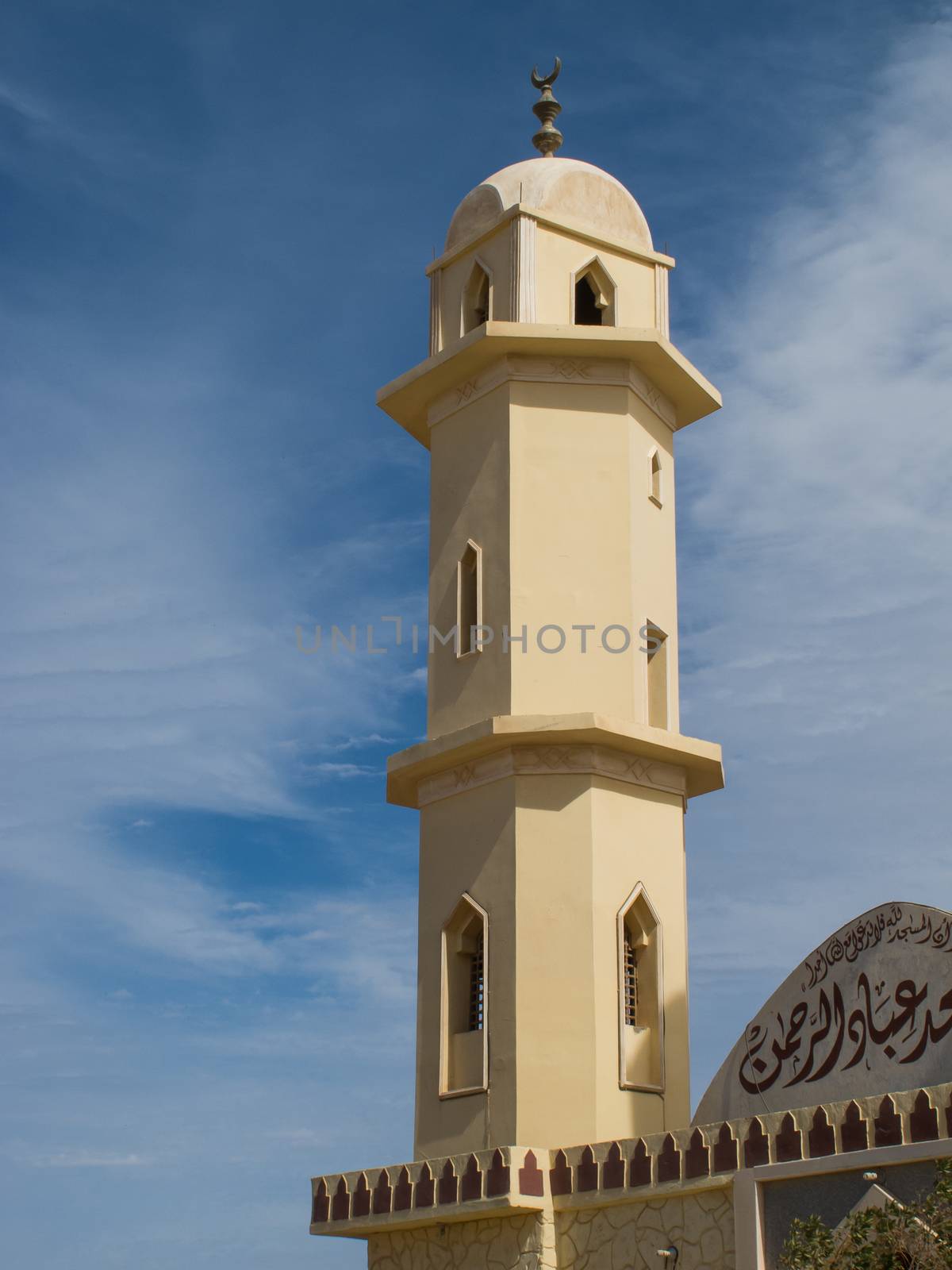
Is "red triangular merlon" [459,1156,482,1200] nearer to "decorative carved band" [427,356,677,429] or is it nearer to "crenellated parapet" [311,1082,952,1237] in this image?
"crenellated parapet" [311,1082,952,1237]

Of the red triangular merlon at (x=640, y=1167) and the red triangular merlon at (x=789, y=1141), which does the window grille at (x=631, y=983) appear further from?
the red triangular merlon at (x=789, y=1141)

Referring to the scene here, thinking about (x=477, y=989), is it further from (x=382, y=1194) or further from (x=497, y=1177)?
(x=497, y=1177)

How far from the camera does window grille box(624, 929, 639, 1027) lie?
1534cm

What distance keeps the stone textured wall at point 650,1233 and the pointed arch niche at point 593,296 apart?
8932mm

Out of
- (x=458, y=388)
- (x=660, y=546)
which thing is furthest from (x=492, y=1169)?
(x=458, y=388)

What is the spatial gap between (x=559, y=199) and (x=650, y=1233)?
10.5 meters

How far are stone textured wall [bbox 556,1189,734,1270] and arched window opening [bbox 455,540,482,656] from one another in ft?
18.2

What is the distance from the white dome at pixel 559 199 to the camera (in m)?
17.9

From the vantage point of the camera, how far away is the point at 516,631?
52.9 ft

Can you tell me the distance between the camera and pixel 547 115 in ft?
62.6

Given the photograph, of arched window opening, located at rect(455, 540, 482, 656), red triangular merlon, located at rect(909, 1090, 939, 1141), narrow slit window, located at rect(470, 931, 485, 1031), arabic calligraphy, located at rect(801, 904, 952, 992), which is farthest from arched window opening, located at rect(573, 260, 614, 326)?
red triangular merlon, located at rect(909, 1090, 939, 1141)

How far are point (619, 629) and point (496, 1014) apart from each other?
12.7 feet

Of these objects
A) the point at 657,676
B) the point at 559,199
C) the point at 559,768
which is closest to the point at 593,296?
the point at 559,199

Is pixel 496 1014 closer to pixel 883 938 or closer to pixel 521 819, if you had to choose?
pixel 521 819
